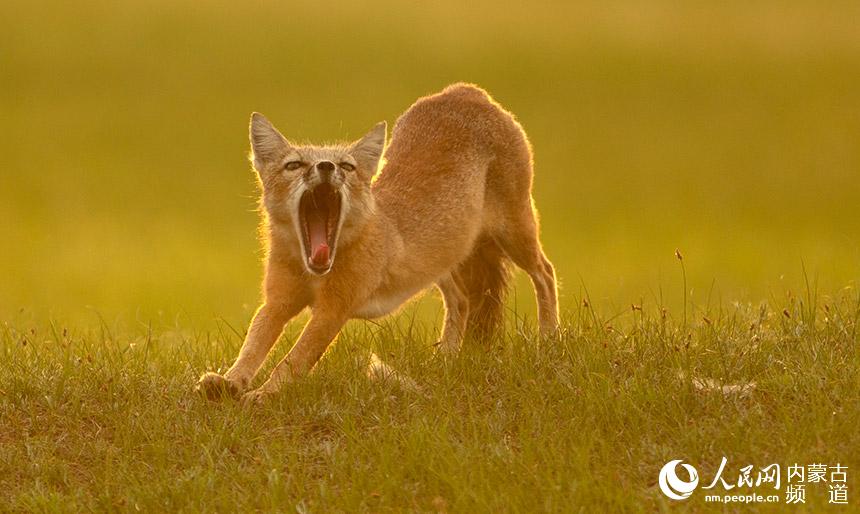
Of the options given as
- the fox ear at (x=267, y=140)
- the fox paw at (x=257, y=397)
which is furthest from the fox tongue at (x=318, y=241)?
the fox paw at (x=257, y=397)

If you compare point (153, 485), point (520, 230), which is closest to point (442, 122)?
point (520, 230)

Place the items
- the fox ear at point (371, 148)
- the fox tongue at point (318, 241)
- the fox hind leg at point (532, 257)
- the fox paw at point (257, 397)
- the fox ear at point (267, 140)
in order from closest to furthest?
the fox paw at point (257, 397) → the fox tongue at point (318, 241) → the fox ear at point (267, 140) → the fox ear at point (371, 148) → the fox hind leg at point (532, 257)

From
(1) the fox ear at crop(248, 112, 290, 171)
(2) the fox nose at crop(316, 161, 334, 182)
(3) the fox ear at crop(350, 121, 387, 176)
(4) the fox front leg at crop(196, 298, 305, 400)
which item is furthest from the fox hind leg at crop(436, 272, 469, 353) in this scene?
(2) the fox nose at crop(316, 161, 334, 182)

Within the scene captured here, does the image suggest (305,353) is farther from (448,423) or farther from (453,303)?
(453,303)

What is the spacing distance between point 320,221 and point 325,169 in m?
0.46

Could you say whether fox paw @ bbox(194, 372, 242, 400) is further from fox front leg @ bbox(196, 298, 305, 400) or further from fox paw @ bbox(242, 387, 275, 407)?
fox paw @ bbox(242, 387, 275, 407)

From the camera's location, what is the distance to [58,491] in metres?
6.24

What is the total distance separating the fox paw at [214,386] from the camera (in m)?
6.98

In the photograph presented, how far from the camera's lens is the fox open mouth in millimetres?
7372

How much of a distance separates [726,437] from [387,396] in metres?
1.78

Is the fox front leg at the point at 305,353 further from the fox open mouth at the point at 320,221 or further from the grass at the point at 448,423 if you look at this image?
the fox open mouth at the point at 320,221

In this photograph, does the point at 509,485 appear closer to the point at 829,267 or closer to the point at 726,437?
the point at 726,437

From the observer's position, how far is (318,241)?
750cm

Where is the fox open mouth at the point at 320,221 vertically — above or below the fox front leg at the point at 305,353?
above
